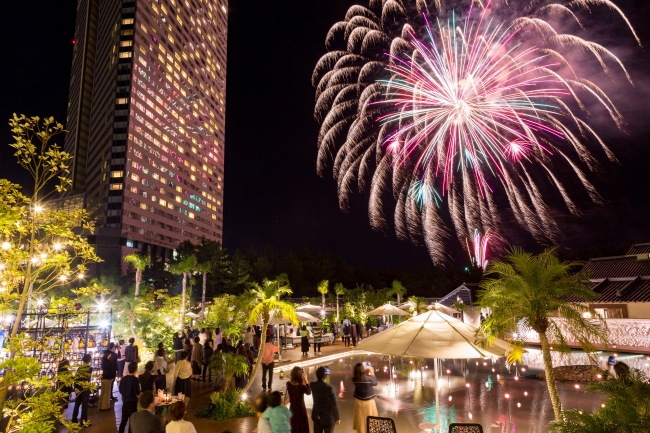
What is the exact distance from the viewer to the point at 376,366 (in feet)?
63.6

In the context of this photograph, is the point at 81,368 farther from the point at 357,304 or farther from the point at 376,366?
the point at 357,304

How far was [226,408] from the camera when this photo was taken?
1056 cm

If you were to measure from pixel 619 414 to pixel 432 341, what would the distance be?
112 inches

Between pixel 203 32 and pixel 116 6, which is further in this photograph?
pixel 203 32

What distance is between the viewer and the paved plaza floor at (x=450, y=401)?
32.2 feet

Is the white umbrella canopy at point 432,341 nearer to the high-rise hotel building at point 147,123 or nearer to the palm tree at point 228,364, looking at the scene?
the palm tree at point 228,364

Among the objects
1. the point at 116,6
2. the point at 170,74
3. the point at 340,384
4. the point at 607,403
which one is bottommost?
the point at 340,384

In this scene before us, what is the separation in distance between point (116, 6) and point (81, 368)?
418ft

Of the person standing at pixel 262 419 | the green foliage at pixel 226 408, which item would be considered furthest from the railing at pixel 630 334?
the person standing at pixel 262 419

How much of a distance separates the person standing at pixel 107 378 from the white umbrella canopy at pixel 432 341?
7.19 meters

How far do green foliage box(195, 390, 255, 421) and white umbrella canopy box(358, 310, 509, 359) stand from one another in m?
4.27

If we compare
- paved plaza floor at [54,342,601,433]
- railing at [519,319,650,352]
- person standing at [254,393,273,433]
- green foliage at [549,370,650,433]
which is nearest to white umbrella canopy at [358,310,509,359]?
paved plaza floor at [54,342,601,433]

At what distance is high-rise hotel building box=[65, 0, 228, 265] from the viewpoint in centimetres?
9662

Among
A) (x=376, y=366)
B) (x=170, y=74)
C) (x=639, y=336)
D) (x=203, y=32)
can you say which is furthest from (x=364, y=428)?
(x=203, y=32)
